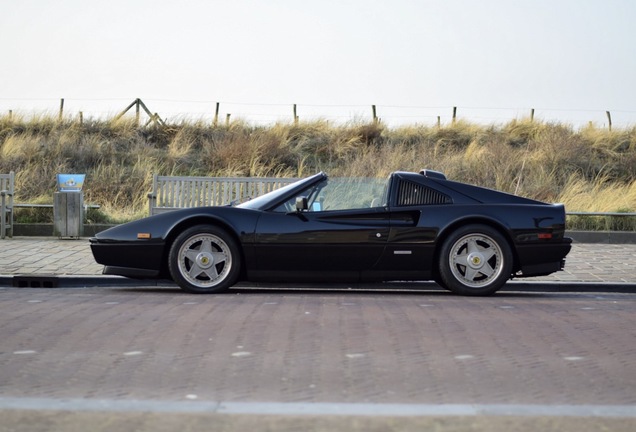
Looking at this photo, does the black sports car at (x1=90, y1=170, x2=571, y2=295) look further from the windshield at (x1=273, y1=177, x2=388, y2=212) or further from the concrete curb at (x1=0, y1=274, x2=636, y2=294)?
the concrete curb at (x1=0, y1=274, x2=636, y2=294)

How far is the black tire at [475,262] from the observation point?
985 cm

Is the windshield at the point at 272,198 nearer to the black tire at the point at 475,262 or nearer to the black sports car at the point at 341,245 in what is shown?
the black sports car at the point at 341,245

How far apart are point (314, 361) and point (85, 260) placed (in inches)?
288

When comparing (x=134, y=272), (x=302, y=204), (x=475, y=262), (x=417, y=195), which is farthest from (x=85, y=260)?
(x=475, y=262)

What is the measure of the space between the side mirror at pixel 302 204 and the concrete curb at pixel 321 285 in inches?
45.4

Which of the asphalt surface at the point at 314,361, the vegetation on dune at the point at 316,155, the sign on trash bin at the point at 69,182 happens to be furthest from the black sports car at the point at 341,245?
the vegetation on dune at the point at 316,155

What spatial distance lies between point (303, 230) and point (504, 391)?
4657 millimetres

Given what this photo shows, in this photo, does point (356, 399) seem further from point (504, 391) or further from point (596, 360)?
point (596, 360)

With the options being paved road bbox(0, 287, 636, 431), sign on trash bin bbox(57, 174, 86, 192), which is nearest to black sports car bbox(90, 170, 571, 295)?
paved road bbox(0, 287, 636, 431)

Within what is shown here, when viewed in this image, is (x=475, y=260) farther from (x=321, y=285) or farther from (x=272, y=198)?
(x=272, y=198)

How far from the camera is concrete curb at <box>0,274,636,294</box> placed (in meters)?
10.9

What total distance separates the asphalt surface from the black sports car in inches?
9.6

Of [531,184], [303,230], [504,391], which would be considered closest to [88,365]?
[504,391]

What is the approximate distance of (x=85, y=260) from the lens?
12977 millimetres
